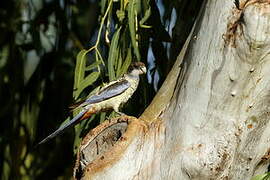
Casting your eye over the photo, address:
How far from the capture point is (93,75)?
110 inches

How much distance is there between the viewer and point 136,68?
2787mm

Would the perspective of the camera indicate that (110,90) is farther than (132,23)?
Yes

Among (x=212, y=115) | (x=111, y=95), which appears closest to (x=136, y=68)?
(x=111, y=95)

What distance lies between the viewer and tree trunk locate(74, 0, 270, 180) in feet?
7.08

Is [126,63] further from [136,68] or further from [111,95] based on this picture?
[111,95]

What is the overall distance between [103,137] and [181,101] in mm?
342

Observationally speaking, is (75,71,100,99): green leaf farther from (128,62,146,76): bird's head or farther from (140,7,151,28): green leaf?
(140,7,151,28): green leaf

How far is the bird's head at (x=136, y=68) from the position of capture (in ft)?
9.02

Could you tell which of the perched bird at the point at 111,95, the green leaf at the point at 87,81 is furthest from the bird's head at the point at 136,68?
the green leaf at the point at 87,81

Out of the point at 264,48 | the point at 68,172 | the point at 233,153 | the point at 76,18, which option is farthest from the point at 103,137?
the point at 76,18

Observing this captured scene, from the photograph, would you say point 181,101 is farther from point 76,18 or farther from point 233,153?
point 76,18

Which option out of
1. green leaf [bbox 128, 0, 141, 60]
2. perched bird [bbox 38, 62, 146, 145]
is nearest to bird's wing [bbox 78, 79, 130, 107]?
perched bird [bbox 38, 62, 146, 145]

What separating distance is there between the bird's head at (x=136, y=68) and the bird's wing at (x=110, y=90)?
0.07 meters

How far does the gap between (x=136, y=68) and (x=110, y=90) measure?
147 mm
